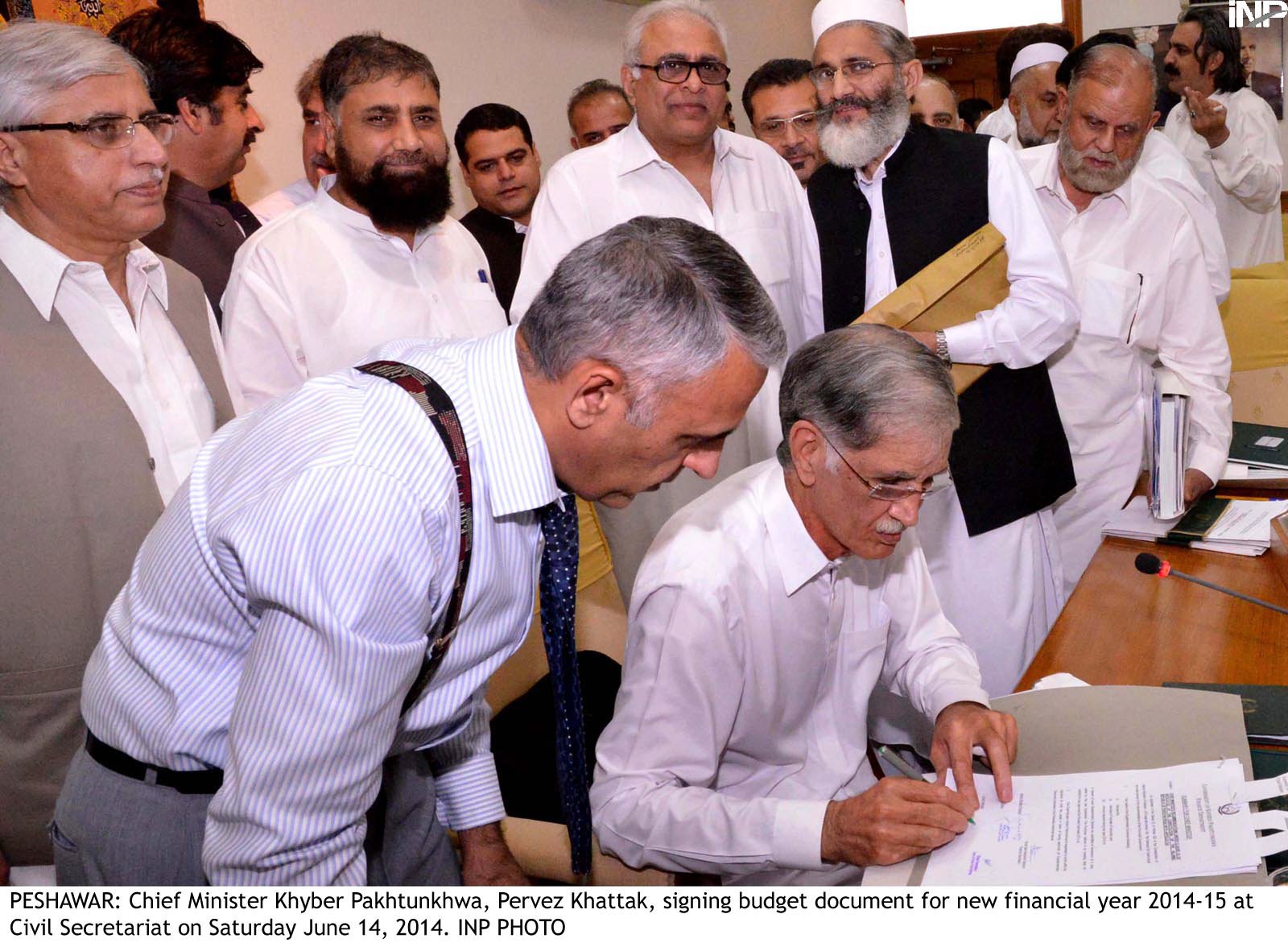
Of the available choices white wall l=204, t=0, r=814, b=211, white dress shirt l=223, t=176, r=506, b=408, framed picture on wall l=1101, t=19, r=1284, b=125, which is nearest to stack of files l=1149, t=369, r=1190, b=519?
white dress shirt l=223, t=176, r=506, b=408

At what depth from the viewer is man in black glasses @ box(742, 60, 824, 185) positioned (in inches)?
155

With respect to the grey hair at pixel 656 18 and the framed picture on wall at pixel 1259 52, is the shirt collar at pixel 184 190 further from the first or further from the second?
the framed picture on wall at pixel 1259 52

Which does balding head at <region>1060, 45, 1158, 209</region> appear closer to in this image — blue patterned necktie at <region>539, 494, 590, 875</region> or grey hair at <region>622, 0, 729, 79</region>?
grey hair at <region>622, 0, 729, 79</region>

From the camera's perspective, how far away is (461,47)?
443 centimetres

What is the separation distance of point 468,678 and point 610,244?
47cm

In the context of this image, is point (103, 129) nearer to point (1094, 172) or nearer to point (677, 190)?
point (677, 190)

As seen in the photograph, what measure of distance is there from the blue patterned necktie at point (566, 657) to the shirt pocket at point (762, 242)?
1.56m

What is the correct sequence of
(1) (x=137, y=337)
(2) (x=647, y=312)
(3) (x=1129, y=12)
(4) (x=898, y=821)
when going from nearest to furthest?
(2) (x=647, y=312)
(4) (x=898, y=821)
(1) (x=137, y=337)
(3) (x=1129, y=12)

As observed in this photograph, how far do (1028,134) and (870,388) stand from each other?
346cm

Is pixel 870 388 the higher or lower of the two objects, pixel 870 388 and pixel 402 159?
the lower

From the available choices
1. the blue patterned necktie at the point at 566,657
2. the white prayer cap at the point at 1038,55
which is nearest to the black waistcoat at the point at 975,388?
the blue patterned necktie at the point at 566,657

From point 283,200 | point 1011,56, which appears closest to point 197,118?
point 283,200

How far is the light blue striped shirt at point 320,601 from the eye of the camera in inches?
37.5

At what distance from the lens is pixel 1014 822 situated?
138 cm
